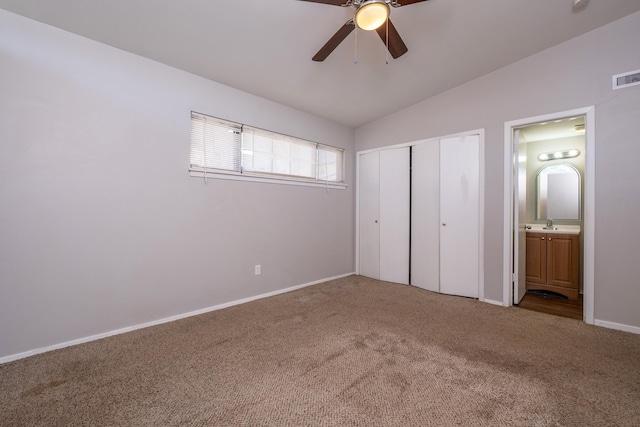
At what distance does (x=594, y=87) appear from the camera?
2492mm

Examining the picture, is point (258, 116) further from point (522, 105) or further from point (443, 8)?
point (522, 105)

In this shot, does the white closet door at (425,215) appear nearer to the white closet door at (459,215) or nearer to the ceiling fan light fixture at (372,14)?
the white closet door at (459,215)

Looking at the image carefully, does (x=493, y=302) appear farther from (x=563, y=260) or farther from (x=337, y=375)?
(x=337, y=375)

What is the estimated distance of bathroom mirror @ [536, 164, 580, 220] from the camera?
3781mm

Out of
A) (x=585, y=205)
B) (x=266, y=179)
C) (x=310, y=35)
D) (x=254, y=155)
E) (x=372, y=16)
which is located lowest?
(x=585, y=205)

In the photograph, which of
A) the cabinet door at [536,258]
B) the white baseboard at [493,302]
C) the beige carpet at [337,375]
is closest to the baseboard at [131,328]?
the beige carpet at [337,375]

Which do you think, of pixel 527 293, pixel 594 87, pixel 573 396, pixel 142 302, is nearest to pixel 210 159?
pixel 142 302

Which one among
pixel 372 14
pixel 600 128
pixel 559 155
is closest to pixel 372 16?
pixel 372 14

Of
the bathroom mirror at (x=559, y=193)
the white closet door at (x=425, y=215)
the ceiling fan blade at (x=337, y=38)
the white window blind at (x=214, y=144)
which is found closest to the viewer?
the ceiling fan blade at (x=337, y=38)

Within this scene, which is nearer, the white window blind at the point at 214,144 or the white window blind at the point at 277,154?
the white window blind at the point at 214,144

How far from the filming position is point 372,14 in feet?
5.16

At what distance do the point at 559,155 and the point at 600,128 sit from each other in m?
1.73

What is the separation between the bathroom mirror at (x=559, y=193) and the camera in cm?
378

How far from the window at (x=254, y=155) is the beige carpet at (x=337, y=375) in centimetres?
162
